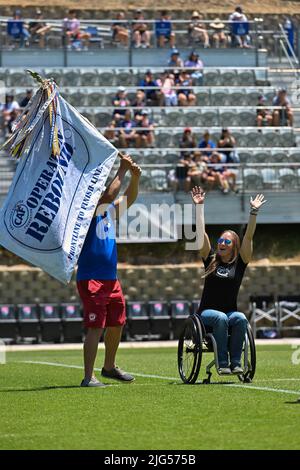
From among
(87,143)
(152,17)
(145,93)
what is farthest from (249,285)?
(87,143)

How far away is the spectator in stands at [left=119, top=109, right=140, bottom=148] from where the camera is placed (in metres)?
32.7

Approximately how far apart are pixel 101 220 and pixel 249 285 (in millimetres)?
19129

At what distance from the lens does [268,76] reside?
38.1m

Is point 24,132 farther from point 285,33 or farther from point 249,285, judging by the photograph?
point 285,33

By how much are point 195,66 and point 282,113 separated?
3113 millimetres

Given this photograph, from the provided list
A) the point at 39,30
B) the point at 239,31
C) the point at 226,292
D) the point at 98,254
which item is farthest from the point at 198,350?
the point at 239,31

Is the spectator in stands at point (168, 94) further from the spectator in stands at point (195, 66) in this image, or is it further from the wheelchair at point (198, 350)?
the wheelchair at point (198, 350)

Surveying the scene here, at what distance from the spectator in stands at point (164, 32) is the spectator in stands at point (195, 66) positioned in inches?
42.0

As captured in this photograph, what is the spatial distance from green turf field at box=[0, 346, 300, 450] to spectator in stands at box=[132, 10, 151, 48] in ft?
82.2

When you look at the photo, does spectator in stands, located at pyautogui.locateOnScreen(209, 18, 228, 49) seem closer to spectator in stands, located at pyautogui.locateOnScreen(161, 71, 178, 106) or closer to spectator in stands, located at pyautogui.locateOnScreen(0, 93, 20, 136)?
spectator in stands, located at pyautogui.locateOnScreen(161, 71, 178, 106)

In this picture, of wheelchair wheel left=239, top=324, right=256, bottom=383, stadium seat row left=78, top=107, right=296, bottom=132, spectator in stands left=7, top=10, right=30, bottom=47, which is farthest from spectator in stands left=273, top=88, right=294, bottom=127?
wheelchair wheel left=239, top=324, right=256, bottom=383

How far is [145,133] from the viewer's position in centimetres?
3328

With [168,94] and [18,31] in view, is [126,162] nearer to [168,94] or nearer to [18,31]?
[168,94]

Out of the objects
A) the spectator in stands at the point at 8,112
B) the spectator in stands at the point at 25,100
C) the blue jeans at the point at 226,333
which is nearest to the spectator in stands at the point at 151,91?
the spectator in stands at the point at 25,100
